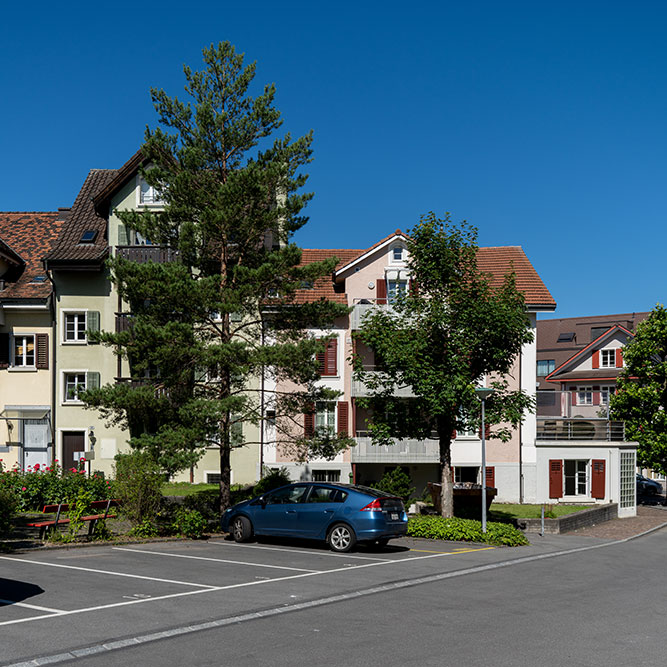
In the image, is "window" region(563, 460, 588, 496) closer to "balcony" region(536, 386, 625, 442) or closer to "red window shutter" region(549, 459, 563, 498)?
"red window shutter" region(549, 459, 563, 498)

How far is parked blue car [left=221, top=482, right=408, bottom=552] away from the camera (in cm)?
1895

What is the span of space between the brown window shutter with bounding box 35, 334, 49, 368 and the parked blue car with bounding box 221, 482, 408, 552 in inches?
739

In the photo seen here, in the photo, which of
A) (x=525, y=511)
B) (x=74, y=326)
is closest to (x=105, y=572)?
(x=525, y=511)

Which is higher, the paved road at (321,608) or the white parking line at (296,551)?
the paved road at (321,608)

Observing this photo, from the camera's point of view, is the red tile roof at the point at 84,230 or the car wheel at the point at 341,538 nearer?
the car wheel at the point at 341,538

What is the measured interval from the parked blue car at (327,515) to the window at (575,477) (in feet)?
63.3

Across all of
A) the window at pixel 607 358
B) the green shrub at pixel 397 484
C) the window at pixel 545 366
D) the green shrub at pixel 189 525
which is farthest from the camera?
the window at pixel 545 366

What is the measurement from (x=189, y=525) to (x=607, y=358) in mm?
53234

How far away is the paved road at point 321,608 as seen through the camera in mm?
9398

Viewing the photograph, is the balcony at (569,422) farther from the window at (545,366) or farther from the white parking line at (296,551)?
the window at (545,366)

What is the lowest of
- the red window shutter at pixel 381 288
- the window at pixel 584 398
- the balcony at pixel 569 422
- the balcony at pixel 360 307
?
the balcony at pixel 569 422

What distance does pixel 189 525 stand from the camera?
2150 centimetres

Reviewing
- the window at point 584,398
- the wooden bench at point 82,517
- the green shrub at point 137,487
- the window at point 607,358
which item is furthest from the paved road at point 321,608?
the window at point 607,358

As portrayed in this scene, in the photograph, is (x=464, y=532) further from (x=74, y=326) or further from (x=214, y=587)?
(x=74, y=326)
